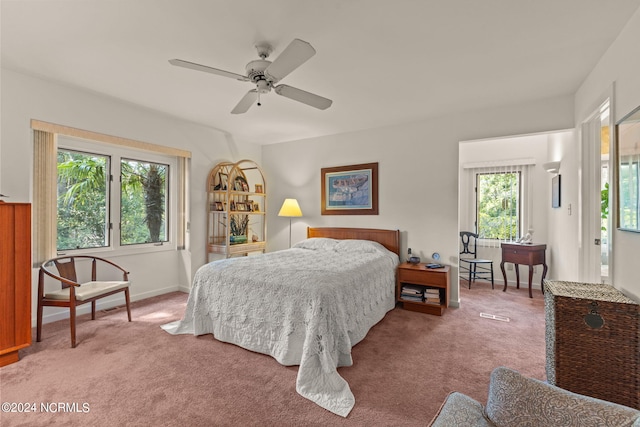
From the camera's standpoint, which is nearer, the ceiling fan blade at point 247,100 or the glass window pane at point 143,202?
the ceiling fan blade at point 247,100

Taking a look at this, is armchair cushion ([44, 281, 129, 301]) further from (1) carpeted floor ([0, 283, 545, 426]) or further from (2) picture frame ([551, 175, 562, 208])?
(2) picture frame ([551, 175, 562, 208])

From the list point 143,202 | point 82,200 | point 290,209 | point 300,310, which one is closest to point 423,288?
point 300,310

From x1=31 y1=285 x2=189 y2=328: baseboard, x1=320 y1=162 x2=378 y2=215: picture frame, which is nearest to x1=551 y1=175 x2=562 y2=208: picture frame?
x1=320 y1=162 x2=378 y2=215: picture frame

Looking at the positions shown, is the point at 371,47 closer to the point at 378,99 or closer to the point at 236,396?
the point at 378,99

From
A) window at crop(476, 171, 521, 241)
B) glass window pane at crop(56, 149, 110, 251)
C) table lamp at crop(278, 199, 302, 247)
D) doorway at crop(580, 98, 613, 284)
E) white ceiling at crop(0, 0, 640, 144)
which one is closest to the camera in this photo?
white ceiling at crop(0, 0, 640, 144)

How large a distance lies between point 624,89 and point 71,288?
4600 millimetres

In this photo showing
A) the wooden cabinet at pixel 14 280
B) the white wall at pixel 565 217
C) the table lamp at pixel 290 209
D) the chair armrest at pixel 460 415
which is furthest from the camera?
the table lamp at pixel 290 209

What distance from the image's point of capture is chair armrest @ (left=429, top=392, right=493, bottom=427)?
1062mm

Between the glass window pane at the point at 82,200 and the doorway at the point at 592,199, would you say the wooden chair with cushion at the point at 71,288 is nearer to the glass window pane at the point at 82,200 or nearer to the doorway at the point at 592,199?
the glass window pane at the point at 82,200

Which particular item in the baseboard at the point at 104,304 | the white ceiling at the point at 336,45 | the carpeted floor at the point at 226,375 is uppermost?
the white ceiling at the point at 336,45

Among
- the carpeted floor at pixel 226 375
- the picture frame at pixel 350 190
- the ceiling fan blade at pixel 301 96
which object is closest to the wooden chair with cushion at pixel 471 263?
the carpeted floor at pixel 226 375

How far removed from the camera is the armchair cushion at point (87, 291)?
9.11 ft

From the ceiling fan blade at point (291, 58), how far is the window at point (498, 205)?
4559 millimetres

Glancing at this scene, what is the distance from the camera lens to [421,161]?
162 inches
